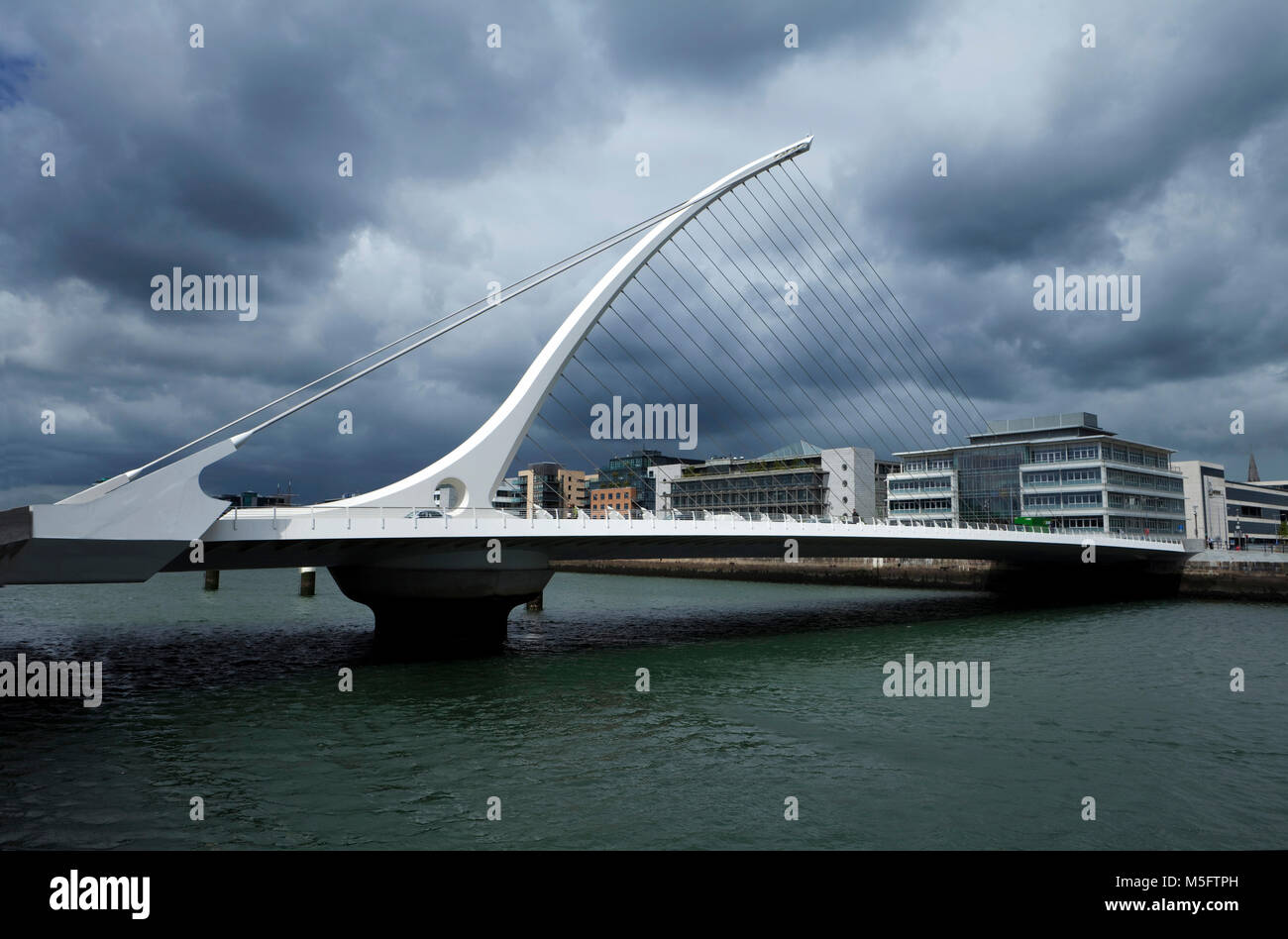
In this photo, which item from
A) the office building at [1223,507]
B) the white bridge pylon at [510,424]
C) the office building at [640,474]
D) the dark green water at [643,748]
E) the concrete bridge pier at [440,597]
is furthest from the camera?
the office building at [640,474]

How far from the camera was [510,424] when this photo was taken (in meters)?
24.9

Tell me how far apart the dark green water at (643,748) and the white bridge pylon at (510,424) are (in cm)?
471

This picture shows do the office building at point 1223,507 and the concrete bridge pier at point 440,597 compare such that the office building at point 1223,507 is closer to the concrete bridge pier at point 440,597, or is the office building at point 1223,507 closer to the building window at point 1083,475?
the building window at point 1083,475

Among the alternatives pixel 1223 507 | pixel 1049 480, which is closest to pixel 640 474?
pixel 1049 480

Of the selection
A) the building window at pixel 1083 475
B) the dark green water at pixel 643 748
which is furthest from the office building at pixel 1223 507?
the dark green water at pixel 643 748

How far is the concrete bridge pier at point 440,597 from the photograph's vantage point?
23.9 meters

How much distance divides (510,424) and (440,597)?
5589 mm

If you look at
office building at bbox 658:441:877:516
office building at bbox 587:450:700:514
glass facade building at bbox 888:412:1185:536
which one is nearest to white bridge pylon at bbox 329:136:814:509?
glass facade building at bbox 888:412:1185:536

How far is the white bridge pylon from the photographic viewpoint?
2222 centimetres

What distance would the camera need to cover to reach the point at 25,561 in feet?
50.4

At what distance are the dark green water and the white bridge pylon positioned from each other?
15.4 ft
